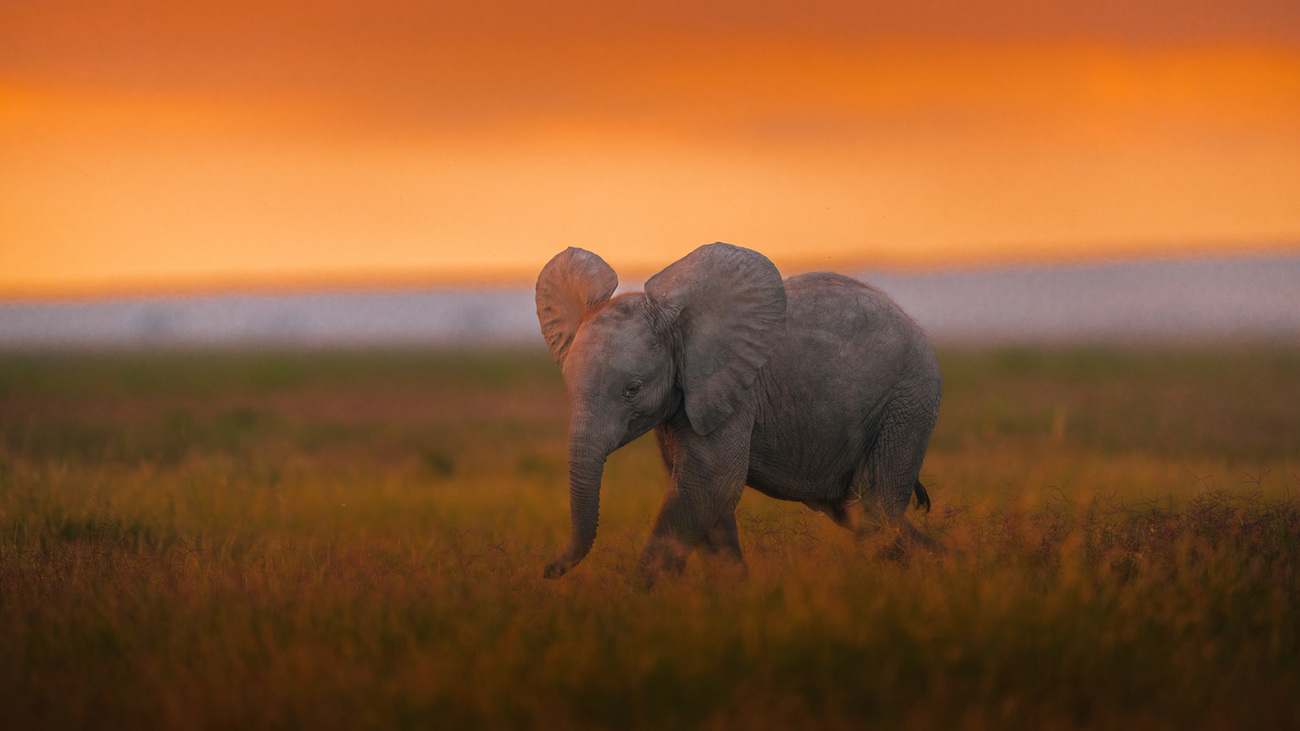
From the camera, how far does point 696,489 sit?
22.7 feet

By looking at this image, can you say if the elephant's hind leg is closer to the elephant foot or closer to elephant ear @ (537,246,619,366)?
the elephant foot

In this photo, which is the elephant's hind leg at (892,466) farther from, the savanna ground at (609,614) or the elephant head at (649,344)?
the elephant head at (649,344)

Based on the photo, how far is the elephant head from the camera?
6.52 m

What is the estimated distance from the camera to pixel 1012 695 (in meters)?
4.89

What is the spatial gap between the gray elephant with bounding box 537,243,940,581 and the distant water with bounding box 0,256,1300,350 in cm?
9560

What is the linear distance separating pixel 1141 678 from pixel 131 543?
21.1 ft

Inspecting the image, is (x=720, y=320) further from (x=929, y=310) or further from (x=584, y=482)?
(x=929, y=310)

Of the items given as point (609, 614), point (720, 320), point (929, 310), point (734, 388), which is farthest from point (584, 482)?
point (929, 310)

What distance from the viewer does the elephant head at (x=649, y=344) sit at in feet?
21.4

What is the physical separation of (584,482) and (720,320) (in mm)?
1264

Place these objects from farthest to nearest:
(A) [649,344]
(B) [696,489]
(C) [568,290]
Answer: (C) [568,290] → (B) [696,489] → (A) [649,344]

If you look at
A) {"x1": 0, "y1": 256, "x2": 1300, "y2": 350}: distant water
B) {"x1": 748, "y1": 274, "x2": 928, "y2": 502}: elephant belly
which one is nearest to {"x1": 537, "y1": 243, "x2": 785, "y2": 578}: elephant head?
{"x1": 748, "y1": 274, "x2": 928, "y2": 502}: elephant belly

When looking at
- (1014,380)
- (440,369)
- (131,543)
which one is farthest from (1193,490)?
(440,369)

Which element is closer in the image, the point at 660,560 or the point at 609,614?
the point at 609,614
